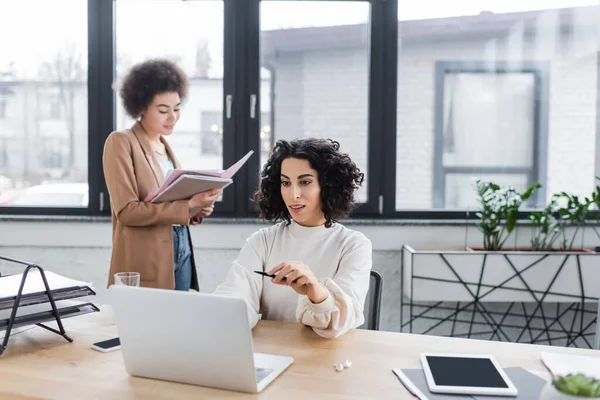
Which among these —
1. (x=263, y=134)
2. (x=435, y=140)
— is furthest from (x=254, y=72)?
(x=435, y=140)

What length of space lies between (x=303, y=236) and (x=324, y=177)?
7.2 inches

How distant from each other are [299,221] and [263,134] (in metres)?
1.46

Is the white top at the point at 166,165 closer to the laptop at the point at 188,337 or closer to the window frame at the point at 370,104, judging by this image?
the window frame at the point at 370,104

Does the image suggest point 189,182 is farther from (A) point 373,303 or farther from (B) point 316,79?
(B) point 316,79

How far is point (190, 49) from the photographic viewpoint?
3.17 metres

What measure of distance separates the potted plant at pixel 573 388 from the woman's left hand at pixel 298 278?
57 cm

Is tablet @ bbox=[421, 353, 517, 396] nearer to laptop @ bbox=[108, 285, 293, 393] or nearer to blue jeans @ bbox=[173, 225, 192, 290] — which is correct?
laptop @ bbox=[108, 285, 293, 393]

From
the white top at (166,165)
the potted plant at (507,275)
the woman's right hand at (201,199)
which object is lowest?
the potted plant at (507,275)

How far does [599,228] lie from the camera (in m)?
3.04

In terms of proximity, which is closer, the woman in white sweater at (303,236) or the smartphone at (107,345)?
the smartphone at (107,345)

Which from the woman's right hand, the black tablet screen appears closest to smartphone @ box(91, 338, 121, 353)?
the black tablet screen

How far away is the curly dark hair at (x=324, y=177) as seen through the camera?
1754 millimetres

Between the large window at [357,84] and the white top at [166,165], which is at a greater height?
the large window at [357,84]

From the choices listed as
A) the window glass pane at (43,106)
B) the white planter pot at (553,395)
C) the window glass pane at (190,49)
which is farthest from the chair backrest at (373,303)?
the window glass pane at (43,106)
